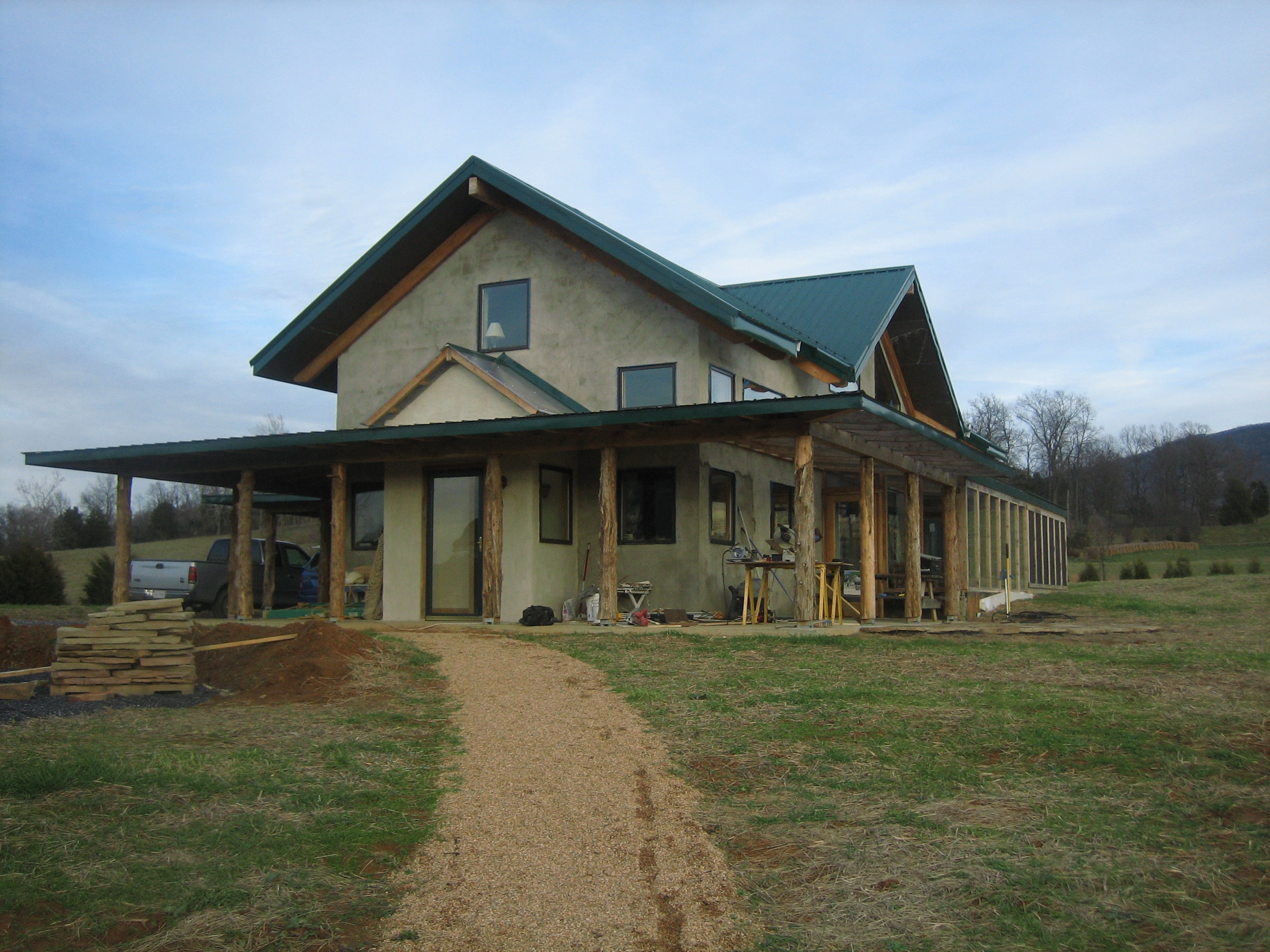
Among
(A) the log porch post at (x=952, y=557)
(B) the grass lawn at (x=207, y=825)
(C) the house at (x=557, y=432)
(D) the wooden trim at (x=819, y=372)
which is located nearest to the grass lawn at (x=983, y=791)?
(B) the grass lawn at (x=207, y=825)

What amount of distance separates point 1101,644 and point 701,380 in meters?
6.95

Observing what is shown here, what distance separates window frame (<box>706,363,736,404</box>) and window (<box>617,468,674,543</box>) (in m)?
1.36

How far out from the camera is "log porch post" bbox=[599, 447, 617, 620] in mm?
15023

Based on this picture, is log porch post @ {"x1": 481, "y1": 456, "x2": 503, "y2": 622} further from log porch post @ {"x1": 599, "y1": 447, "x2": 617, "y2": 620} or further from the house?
log porch post @ {"x1": 599, "y1": 447, "x2": 617, "y2": 620}

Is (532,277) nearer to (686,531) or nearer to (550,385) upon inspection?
(550,385)

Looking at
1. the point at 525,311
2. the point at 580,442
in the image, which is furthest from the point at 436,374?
the point at 580,442

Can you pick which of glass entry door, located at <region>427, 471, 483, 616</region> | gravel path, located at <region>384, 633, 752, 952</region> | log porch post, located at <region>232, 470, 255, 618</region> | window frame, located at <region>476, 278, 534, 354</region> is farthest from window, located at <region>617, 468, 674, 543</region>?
gravel path, located at <region>384, 633, 752, 952</region>

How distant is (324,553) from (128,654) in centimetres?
1350

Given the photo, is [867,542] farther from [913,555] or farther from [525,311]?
[525,311]

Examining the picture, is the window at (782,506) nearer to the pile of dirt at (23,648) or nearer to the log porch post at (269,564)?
the log porch post at (269,564)

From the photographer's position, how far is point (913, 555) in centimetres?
1688

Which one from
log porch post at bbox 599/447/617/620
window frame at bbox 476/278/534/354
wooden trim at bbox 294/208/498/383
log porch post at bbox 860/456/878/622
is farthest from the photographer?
wooden trim at bbox 294/208/498/383

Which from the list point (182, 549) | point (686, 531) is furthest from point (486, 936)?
point (182, 549)

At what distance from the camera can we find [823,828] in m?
5.27
